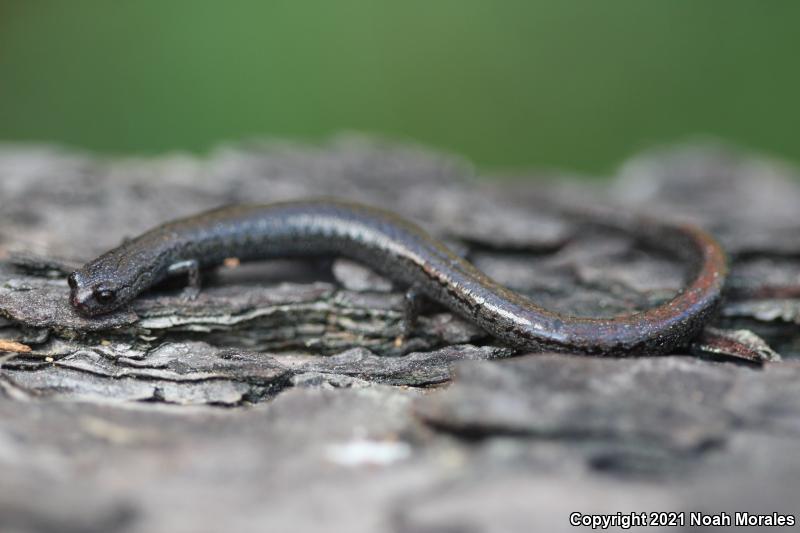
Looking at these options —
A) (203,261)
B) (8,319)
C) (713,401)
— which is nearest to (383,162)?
(203,261)

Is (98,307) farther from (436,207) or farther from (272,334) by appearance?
(436,207)

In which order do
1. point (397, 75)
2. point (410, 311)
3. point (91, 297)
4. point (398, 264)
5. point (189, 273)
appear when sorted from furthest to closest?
point (397, 75), point (398, 264), point (189, 273), point (410, 311), point (91, 297)

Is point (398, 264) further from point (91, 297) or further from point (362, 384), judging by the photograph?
point (91, 297)

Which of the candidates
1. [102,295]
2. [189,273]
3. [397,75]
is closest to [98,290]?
[102,295]

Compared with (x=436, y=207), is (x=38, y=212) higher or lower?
lower

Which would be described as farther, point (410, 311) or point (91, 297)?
point (410, 311)

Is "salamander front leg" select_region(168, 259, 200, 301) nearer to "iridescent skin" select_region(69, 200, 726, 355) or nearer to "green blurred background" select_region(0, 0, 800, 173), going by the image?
"iridescent skin" select_region(69, 200, 726, 355)

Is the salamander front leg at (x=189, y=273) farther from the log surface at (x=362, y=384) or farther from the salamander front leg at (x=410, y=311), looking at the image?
the salamander front leg at (x=410, y=311)
